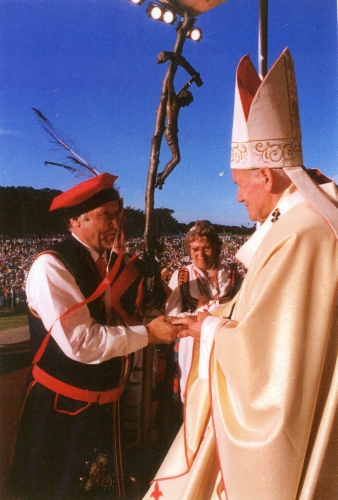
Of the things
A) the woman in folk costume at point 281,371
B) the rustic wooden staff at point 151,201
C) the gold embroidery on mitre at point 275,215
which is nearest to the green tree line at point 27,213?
the rustic wooden staff at point 151,201

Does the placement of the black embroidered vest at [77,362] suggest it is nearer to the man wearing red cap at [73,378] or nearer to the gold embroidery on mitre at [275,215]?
the man wearing red cap at [73,378]

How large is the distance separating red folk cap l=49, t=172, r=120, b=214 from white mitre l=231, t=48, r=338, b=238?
0.71m

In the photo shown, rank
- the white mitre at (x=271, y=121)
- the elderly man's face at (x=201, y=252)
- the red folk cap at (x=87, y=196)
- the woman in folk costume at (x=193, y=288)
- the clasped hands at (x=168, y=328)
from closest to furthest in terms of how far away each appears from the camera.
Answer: the white mitre at (x=271, y=121) < the clasped hands at (x=168, y=328) < the red folk cap at (x=87, y=196) < the woman in folk costume at (x=193, y=288) < the elderly man's face at (x=201, y=252)

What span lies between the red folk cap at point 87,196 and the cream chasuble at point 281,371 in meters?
1.00

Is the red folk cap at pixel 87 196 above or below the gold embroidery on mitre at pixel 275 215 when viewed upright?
above

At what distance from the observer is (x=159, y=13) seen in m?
2.52

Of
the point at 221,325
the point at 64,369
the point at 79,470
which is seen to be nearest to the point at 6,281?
the point at 64,369

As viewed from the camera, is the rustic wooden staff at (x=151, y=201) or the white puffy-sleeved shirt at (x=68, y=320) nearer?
the white puffy-sleeved shirt at (x=68, y=320)

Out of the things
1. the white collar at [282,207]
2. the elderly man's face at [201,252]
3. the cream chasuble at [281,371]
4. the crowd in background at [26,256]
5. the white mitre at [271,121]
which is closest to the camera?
the cream chasuble at [281,371]

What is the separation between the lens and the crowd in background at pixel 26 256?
258 centimetres

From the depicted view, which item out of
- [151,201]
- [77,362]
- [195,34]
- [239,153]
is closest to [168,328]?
[77,362]

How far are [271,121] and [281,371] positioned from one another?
40.1 inches

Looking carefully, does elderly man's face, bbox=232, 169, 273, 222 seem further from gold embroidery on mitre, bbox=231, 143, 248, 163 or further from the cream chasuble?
the cream chasuble

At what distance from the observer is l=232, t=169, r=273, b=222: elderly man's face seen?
5.44ft
